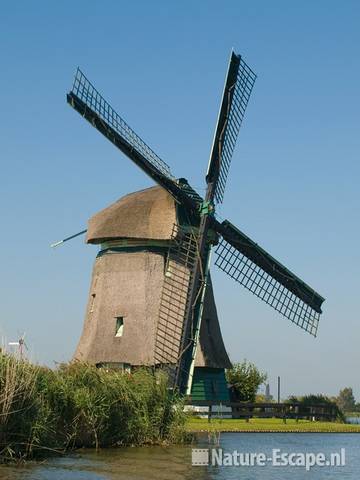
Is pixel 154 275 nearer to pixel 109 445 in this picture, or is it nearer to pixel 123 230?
pixel 123 230

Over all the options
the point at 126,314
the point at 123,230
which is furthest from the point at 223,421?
the point at 123,230

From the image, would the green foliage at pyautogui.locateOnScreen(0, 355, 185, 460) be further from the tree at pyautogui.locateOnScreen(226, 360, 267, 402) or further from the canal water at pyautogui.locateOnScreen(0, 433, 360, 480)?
the tree at pyautogui.locateOnScreen(226, 360, 267, 402)

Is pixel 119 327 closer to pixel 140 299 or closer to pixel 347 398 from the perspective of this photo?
pixel 140 299

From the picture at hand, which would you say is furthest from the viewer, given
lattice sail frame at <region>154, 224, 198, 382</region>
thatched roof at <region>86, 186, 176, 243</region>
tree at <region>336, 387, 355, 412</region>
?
tree at <region>336, 387, 355, 412</region>

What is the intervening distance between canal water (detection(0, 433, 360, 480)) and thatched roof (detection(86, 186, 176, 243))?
10236mm

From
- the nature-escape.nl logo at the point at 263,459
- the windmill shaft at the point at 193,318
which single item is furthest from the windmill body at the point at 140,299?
the nature-escape.nl logo at the point at 263,459

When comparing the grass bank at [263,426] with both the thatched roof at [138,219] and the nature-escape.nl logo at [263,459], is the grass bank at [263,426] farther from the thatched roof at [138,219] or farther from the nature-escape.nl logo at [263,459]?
the thatched roof at [138,219]

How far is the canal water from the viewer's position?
15.0m

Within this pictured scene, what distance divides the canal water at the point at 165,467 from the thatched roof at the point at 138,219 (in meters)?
10.2

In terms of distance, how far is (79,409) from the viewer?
18734 mm

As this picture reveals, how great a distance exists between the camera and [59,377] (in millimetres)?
18938

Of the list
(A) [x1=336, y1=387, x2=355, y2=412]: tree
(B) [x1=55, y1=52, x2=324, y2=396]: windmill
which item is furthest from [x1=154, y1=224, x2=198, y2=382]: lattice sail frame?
(A) [x1=336, y1=387, x2=355, y2=412]: tree

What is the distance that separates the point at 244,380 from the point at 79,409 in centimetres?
1969

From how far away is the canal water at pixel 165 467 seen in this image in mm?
14953
